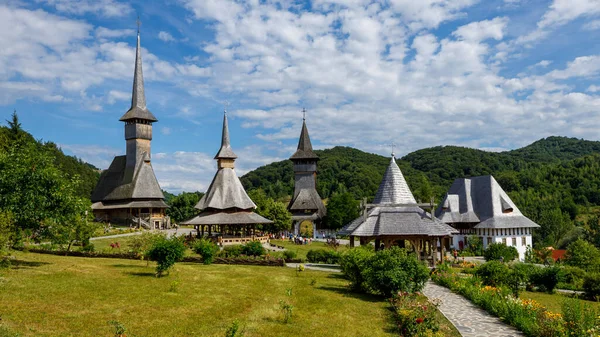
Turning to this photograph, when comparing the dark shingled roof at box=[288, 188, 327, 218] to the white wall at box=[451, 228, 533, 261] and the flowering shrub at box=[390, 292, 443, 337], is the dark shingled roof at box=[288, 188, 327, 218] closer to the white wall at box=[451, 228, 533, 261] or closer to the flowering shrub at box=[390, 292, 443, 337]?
the white wall at box=[451, 228, 533, 261]

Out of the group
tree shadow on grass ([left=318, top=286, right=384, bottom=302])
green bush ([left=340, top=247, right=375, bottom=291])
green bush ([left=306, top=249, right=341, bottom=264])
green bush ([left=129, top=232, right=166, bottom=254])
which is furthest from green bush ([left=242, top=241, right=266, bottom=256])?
green bush ([left=340, top=247, right=375, bottom=291])

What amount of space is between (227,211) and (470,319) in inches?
1134

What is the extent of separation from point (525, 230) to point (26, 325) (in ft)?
145

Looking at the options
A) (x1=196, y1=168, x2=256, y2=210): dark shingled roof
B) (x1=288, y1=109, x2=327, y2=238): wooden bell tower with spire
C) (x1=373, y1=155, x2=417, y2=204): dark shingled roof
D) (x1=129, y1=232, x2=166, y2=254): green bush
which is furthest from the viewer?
(x1=288, y1=109, x2=327, y2=238): wooden bell tower with spire

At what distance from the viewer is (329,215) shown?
183 ft

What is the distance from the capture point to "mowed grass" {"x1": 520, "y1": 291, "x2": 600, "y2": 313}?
1792 cm

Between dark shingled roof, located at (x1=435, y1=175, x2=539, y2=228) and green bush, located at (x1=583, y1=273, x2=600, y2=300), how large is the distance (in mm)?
21086

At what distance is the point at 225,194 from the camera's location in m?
40.8

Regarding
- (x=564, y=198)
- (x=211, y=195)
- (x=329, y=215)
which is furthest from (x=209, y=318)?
(x=564, y=198)

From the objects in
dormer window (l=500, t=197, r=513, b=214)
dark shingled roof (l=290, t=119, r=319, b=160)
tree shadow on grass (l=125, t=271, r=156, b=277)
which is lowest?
tree shadow on grass (l=125, t=271, r=156, b=277)

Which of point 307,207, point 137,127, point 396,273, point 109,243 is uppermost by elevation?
point 137,127

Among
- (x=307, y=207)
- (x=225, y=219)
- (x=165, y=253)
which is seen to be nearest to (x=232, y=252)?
(x=225, y=219)

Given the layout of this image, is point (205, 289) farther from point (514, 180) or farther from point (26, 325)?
point (514, 180)

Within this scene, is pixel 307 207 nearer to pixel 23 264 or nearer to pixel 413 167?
pixel 23 264
